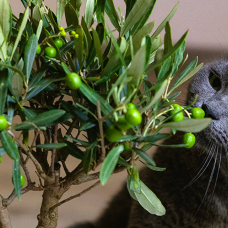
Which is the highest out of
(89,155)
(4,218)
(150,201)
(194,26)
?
(194,26)

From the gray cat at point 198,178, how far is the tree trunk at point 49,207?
0.35 meters

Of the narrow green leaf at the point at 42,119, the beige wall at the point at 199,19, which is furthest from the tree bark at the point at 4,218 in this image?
the beige wall at the point at 199,19

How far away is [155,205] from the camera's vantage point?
0.48m

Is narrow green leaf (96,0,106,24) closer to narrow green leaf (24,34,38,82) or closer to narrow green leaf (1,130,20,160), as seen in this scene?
narrow green leaf (24,34,38,82)

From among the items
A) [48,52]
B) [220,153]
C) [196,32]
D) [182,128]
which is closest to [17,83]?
[48,52]

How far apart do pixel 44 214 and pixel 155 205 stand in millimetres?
261

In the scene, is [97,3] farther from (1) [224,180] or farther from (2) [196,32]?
(2) [196,32]

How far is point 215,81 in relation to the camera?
2.67 ft

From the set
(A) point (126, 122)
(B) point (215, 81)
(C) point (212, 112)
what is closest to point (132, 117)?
(A) point (126, 122)

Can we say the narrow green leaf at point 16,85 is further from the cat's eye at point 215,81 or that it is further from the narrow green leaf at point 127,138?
the cat's eye at point 215,81

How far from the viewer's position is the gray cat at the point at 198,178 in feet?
2.35

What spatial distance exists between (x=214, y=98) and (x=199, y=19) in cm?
61

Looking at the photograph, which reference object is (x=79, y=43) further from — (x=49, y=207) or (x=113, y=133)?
(x=49, y=207)

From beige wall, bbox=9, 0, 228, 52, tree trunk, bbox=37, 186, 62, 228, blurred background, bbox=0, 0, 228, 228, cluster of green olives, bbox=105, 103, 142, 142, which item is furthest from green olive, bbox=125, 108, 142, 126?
beige wall, bbox=9, 0, 228, 52
